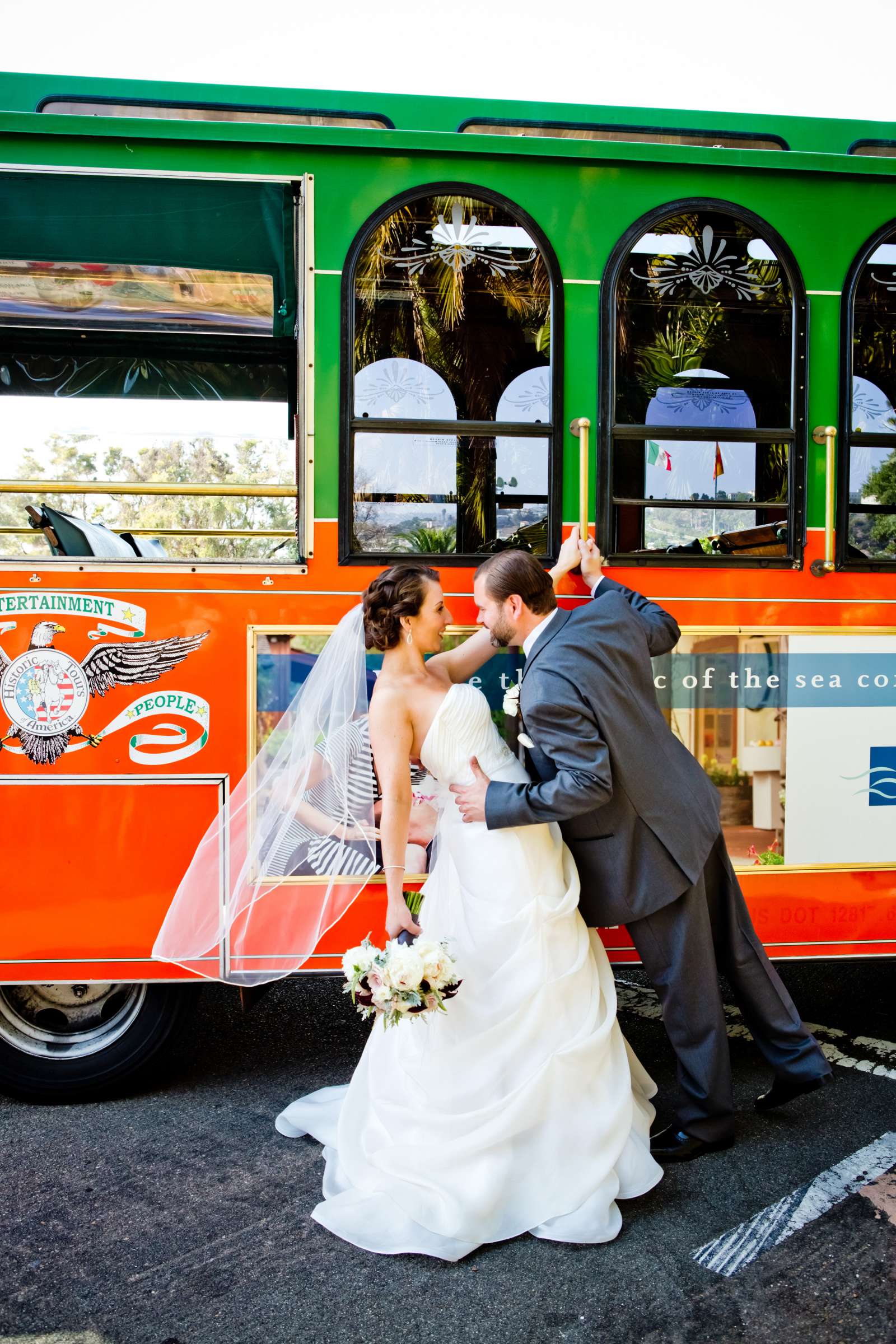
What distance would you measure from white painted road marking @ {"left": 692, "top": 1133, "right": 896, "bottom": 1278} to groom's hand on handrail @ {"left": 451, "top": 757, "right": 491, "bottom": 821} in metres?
1.28

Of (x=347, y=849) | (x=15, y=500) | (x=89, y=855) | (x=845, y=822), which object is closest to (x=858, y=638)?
(x=845, y=822)

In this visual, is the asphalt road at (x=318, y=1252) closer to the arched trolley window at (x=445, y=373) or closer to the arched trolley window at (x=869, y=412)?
the arched trolley window at (x=869, y=412)

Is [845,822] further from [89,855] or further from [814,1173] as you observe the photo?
[89,855]

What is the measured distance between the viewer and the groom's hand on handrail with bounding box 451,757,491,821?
2717 mm

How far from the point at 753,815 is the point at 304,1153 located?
185 cm

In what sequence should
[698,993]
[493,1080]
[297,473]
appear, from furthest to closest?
[297,473]
[698,993]
[493,1080]

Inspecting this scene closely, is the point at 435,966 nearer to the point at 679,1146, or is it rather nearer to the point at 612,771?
the point at 612,771

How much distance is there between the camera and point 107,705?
307cm

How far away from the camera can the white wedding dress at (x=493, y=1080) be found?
2.56 m

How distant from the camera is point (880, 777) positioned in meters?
3.32

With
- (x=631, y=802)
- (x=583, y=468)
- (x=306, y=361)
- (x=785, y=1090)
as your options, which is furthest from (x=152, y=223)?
(x=785, y=1090)

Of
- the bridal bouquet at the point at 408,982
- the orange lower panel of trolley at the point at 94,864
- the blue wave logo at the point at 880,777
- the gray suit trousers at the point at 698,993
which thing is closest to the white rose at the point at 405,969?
the bridal bouquet at the point at 408,982

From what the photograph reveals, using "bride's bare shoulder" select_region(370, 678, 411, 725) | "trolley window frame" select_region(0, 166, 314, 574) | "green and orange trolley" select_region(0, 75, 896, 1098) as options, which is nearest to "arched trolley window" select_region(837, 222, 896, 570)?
"green and orange trolley" select_region(0, 75, 896, 1098)

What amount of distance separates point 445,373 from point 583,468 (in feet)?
1.81
